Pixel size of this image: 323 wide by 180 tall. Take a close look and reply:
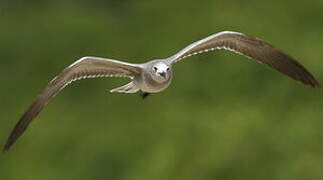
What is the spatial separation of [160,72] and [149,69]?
4.6 inches

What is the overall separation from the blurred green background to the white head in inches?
170

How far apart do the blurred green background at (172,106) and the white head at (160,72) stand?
4317mm

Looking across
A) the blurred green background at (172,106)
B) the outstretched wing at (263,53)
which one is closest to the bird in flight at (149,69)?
the outstretched wing at (263,53)

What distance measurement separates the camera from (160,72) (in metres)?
3.82

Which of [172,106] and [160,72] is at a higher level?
[160,72]

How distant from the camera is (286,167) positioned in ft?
27.4

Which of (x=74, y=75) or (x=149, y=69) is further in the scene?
(x=74, y=75)

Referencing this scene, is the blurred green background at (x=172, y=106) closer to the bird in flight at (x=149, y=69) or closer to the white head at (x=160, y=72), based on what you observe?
the bird in flight at (x=149, y=69)

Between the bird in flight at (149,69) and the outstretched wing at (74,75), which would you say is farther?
the outstretched wing at (74,75)

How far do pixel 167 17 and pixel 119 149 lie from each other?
1843 mm

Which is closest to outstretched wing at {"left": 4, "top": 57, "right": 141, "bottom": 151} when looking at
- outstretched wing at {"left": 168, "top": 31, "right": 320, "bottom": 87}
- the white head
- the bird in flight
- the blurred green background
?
the bird in flight

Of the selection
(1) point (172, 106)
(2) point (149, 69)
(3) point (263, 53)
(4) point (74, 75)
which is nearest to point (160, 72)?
(2) point (149, 69)

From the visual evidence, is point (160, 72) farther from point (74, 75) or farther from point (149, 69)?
point (74, 75)

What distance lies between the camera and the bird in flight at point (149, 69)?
390cm
